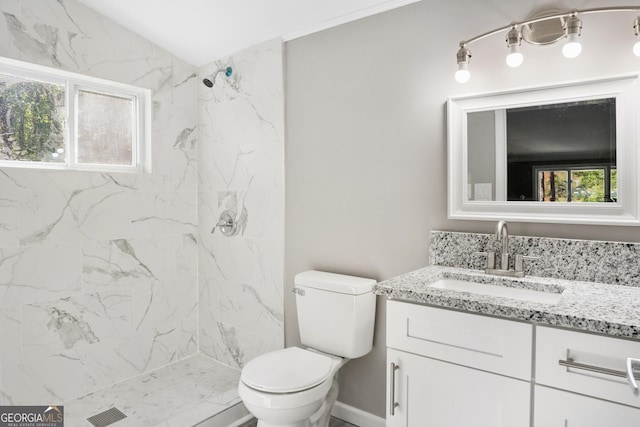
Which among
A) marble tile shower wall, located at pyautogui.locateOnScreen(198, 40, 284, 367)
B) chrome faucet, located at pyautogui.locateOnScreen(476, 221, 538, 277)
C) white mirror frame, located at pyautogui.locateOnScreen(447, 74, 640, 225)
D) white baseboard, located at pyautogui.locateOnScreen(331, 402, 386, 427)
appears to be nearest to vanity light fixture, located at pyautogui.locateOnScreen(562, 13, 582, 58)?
white mirror frame, located at pyautogui.locateOnScreen(447, 74, 640, 225)

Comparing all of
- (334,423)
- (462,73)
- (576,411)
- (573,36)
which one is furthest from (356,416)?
(573,36)

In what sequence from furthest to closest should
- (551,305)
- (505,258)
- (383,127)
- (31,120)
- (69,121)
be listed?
(69,121) → (31,120) → (383,127) → (505,258) → (551,305)

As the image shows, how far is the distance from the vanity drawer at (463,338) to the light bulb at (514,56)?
102 cm

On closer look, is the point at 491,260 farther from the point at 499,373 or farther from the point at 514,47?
the point at 514,47

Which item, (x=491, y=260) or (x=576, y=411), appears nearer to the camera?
(x=576, y=411)

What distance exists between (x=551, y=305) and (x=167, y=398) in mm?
2184

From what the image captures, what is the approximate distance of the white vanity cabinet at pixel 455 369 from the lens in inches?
50.8

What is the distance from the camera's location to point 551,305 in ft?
4.21

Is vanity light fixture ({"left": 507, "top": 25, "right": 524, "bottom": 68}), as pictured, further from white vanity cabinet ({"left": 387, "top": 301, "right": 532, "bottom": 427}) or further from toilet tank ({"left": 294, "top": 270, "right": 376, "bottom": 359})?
toilet tank ({"left": 294, "top": 270, "right": 376, "bottom": 359})

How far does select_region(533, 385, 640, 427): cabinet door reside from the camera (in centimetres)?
112

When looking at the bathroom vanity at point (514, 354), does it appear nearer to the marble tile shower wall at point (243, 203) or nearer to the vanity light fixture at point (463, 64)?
the vanity light fixture at point (463, 64)

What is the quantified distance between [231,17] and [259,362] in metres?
1.90

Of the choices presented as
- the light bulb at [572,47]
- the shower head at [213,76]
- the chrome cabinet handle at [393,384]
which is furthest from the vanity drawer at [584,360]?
the shower head at [213,76]

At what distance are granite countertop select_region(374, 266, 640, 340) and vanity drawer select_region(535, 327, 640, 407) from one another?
3 centimetres
